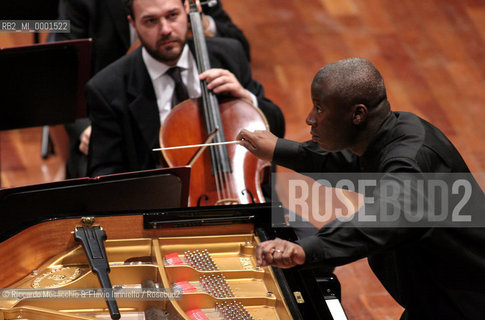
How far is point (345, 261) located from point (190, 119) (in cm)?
142

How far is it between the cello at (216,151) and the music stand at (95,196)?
327 mm

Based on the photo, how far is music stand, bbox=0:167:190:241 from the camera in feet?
7.39

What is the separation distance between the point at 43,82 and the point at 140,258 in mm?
1273

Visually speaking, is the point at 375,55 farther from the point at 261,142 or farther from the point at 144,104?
the point at 261,142

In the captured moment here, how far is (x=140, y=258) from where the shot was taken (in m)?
2.26

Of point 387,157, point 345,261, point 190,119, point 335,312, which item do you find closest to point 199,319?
point 335,312

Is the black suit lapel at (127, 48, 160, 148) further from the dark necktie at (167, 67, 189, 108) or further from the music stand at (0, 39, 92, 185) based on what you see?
the music stand at (0, 39, 92, 185)

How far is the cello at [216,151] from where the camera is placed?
2.76 m

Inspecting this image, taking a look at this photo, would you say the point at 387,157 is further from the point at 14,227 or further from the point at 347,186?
the point at 14,227

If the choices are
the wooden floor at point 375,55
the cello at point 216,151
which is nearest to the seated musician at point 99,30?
the wooden floor at point 375,55

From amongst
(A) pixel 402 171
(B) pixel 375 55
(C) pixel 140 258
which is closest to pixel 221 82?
(C) pixel 140 258

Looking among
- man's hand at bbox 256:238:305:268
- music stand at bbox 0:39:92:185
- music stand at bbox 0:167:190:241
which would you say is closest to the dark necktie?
music stand at bbox 0:39:92:185

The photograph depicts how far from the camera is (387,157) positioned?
1.81 meters

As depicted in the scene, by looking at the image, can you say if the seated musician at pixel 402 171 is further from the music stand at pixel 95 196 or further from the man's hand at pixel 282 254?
the music stand at pixel 95 196
